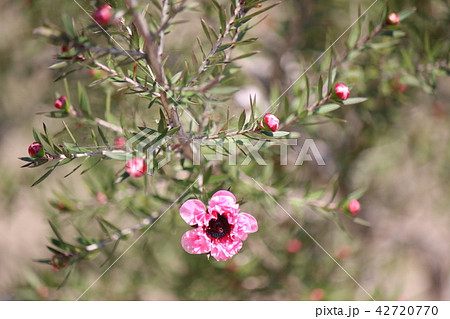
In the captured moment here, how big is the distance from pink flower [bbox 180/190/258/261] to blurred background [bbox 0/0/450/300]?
0.67 ft

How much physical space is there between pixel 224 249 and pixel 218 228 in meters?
0.03

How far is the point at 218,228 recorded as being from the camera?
54 centimetres

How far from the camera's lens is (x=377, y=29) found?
2.24 ft

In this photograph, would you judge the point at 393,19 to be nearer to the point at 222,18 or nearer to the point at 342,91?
the point at 342,91

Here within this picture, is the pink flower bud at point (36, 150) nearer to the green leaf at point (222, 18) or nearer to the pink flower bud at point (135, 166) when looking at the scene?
the pink flower bud at point (135, 166)

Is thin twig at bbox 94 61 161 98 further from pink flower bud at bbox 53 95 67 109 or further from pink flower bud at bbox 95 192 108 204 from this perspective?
pink flower bud at bbox 95 192 108 204

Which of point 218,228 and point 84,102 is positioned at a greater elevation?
point 84,102

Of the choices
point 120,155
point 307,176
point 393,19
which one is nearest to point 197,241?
point 120,155

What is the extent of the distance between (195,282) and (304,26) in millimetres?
772

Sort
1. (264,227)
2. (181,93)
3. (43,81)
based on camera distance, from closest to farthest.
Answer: (181,93) → (264,227) → (43,81)

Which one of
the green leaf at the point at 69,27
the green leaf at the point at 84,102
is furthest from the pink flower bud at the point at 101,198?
the green leaf at the point at 69,27

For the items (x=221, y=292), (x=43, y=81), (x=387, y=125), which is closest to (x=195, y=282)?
(x=221, y=292)

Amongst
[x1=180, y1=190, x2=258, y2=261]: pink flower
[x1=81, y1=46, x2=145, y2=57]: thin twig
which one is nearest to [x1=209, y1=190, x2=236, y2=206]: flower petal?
[x1=180, y1=190, x2=258, y2=261]: pink flower
